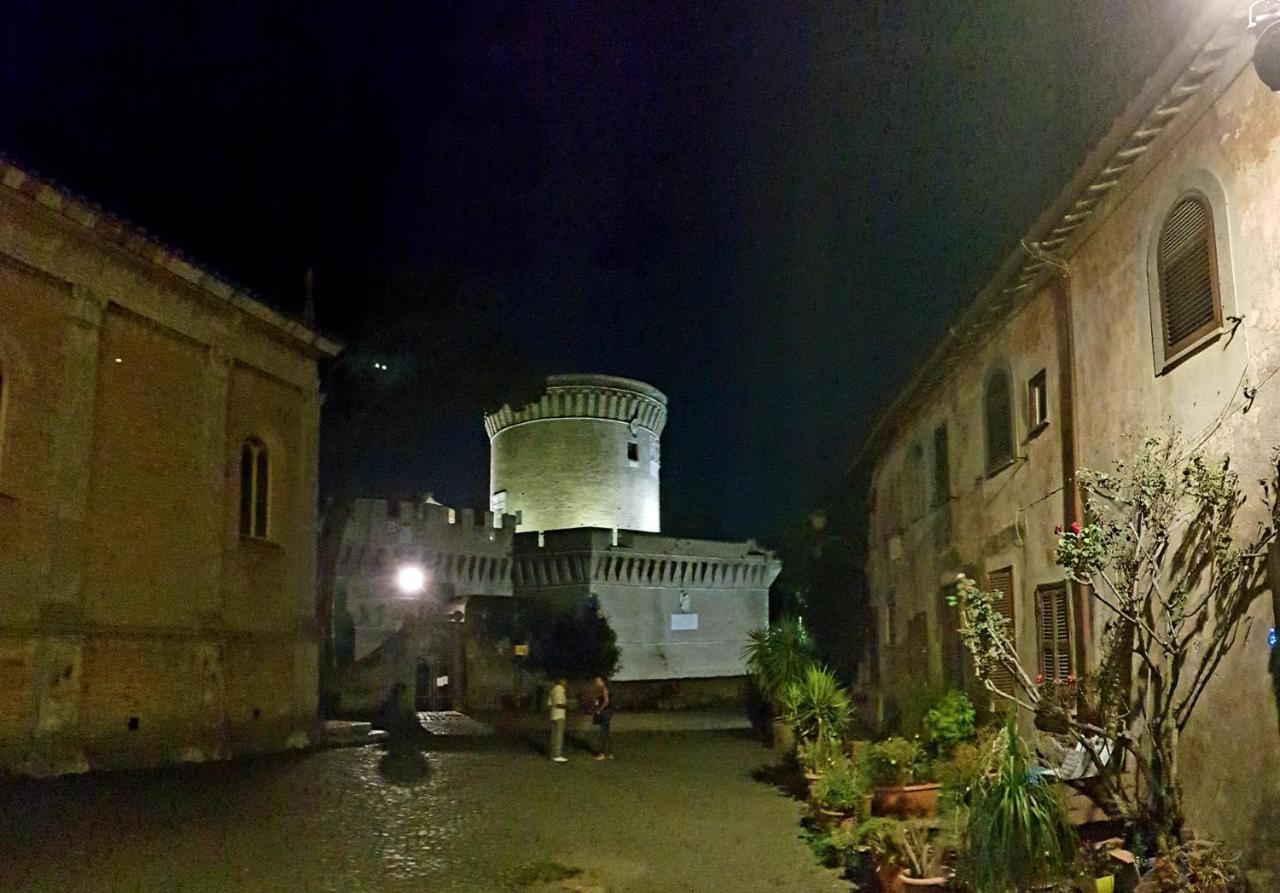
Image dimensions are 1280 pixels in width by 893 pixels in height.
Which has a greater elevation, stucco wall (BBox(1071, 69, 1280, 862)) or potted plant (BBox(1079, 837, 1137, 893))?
stucco wall (BBox(1071, 69, 1280, 862))

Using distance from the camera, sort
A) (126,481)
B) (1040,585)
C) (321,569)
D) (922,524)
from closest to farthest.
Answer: (1040,585) < (126,481) < (922,524) < (321,569)

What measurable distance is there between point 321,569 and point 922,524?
46.2 feet

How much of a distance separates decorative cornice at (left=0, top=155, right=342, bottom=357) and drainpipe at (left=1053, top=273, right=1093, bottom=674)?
13.0 meters

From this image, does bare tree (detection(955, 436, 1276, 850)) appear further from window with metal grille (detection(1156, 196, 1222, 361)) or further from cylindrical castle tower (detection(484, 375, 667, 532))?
cylindrical castle tower (detection(484, 375, 667, 532))

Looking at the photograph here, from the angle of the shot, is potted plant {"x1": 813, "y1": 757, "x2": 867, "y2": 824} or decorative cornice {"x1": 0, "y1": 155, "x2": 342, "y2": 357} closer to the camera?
potted plant {"x1": 813, "y1": 757, "x2": 867, "y2": 824}

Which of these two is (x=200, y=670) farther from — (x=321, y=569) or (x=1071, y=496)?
(x=1071, y=496)

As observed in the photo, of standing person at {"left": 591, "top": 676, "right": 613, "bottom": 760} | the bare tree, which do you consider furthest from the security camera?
standing person at {"left": 591, "top": 676, "right": 613, "bottom": 760}

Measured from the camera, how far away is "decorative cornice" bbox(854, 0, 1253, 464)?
7148mm

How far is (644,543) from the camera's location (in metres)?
43.2

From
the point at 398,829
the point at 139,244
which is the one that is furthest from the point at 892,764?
the point at 139,244

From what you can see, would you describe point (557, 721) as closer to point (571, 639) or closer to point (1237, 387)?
point (1237, 387)

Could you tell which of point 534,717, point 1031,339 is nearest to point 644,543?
point 534,717

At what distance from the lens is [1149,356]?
8.63 meters

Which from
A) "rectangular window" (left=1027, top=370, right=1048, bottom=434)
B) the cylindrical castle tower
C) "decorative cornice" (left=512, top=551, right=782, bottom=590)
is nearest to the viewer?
"rectangular window" (left=1027, top=370, right=1048, bottom=434)
